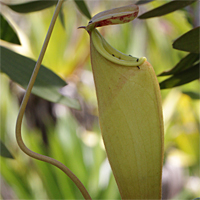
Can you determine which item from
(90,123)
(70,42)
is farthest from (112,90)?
(90,123)

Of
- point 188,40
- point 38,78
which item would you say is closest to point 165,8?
point 188,40

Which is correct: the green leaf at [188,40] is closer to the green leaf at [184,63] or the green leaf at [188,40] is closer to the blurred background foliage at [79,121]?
the green leaf at [184,63]

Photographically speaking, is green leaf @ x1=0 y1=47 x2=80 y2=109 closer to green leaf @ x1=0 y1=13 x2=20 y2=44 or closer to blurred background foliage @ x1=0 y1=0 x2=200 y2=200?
green leaf @ x1=0 y1=13 x2=20 y2=44

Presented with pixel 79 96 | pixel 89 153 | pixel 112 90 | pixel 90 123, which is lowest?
pixel 90 123

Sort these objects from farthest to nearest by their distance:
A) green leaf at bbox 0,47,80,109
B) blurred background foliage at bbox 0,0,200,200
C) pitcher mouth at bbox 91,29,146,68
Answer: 1. blurred background foliage at bbox 0,0,200,200
2. green leaf at bbox 0,47,80,109
3. pitcher mouth at bbox 91,29,146,68

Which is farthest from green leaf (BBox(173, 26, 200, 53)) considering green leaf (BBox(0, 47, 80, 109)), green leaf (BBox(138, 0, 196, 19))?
green leaf (BBox(0, 47, 80, 109))

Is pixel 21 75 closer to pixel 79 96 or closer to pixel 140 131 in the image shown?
pixel 140 131

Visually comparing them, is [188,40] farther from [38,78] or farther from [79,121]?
[79,121]
